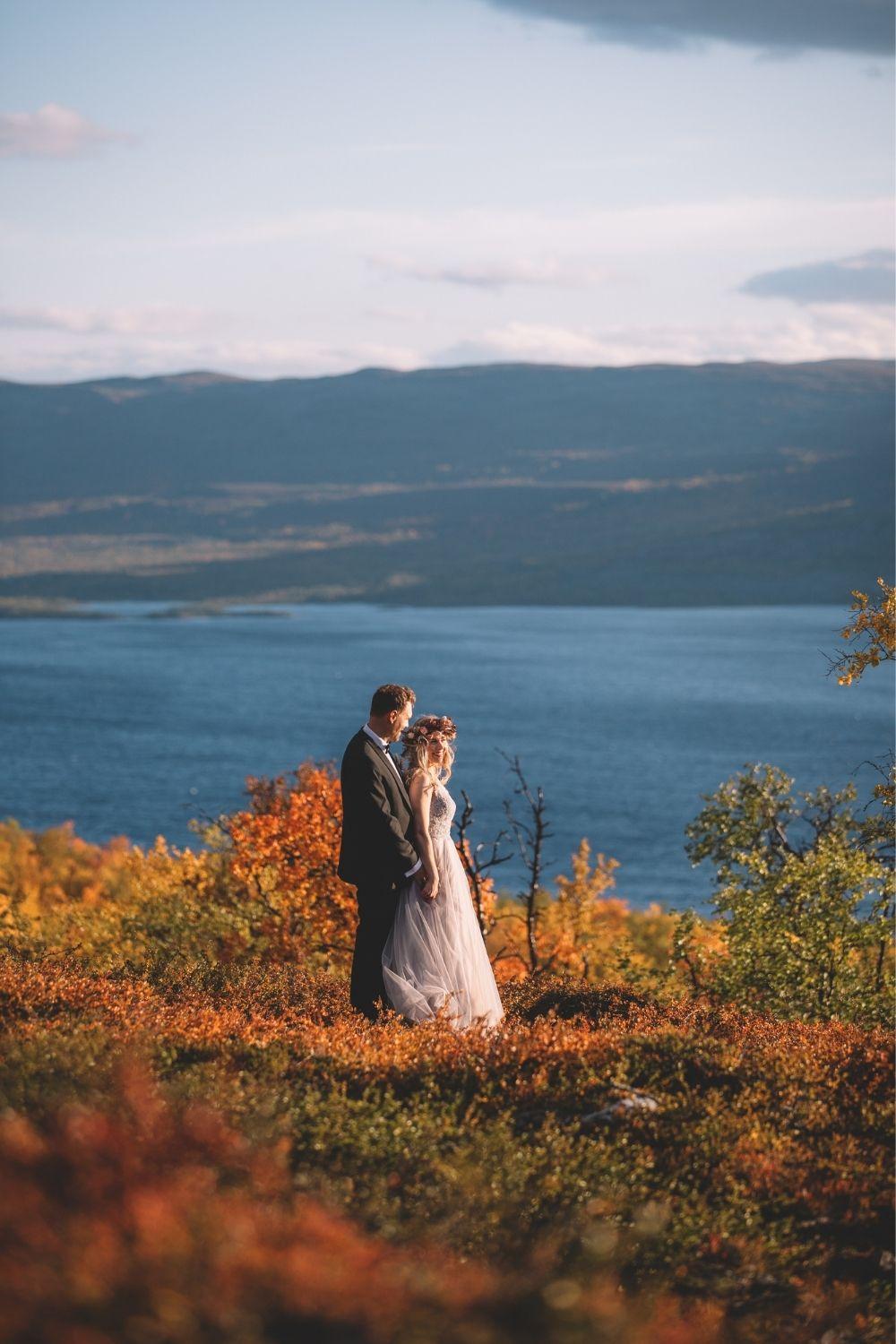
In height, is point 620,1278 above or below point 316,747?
above

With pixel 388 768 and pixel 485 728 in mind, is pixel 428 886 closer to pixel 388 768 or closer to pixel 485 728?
pixel 388 768

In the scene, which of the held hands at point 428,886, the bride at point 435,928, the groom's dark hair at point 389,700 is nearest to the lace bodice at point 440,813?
the bride at point 435,928

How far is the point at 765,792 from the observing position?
713 inches

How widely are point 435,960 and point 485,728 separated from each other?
113403 mm

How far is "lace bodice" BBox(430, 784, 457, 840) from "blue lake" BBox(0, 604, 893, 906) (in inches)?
1566

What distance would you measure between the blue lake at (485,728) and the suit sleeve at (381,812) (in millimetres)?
40110

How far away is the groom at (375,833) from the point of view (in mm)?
9516

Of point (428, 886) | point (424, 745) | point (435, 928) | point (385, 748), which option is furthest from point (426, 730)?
point (435, 928)

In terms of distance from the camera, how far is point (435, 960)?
977 cm

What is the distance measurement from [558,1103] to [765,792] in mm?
11262

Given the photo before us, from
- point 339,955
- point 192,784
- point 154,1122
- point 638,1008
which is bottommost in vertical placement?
point 192,784

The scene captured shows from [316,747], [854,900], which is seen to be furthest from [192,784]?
[854,900]

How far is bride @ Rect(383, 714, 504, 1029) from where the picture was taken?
9719 mm

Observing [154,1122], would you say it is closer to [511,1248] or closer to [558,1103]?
[511,1248]
